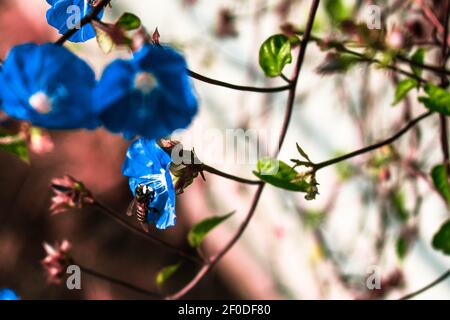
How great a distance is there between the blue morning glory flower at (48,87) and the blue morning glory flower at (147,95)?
2 centimetres

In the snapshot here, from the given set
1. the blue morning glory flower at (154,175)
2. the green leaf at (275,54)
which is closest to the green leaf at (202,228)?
the blue morning glory flower at (154,175)

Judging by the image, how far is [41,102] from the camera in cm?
52

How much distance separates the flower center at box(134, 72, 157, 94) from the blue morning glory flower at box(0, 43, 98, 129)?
0.04 meters

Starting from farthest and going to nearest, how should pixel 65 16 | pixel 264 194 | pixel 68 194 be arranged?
pixel 264 194 → pixel 68 194 → pixel 65 16

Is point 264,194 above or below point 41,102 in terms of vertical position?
above

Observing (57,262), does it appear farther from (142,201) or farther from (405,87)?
(405,87)

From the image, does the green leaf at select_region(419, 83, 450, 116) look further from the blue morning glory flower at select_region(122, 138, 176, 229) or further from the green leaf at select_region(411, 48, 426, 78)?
the blue morning glory flower at select_region(122, 138, 176, 229)

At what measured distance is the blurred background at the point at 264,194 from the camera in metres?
1.44

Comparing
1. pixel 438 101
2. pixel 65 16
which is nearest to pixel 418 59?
pixel 438 101

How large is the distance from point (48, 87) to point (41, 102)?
0.08 ft

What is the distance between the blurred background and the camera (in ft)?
4.73

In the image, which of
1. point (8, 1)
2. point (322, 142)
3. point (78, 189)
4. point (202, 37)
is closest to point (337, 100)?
point (322, 142)

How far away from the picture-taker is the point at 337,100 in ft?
5.28

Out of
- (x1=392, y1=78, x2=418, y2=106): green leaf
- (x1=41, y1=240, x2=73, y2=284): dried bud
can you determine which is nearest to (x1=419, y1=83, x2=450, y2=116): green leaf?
(x1=392, y1=78, x2=418, y2=106): green leaf
